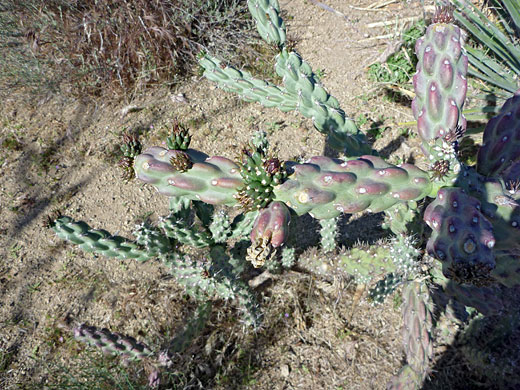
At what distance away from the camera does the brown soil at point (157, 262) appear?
285 centimetres

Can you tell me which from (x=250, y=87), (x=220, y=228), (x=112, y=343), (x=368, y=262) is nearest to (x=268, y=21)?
(x=250, y=87)

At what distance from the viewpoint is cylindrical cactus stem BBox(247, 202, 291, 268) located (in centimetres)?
155

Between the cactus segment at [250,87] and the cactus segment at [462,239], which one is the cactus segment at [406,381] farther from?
the cactus segment at [250,87]

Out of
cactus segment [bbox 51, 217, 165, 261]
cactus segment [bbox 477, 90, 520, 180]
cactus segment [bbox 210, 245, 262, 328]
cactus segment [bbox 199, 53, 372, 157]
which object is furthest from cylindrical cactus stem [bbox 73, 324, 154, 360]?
cactus segment [bbox 477, 90, 520, 180]

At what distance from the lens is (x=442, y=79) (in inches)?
77.6

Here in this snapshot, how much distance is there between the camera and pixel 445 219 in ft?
5.25

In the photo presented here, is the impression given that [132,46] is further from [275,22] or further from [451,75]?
[451,75]

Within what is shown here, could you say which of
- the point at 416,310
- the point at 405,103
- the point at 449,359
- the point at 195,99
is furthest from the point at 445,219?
the point at 195,99

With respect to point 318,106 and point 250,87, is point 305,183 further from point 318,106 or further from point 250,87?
point 250,87

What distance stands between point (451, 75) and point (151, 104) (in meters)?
3.48

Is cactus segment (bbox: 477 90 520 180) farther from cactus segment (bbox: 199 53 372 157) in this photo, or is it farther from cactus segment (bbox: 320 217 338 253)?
cactus segment (bbox: 320 217 338 253)

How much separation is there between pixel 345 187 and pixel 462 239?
0.51 meters

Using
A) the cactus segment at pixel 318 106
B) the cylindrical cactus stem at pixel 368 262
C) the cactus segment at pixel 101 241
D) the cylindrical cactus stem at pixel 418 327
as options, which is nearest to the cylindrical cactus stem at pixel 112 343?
the cactus segment at pixel 101 241

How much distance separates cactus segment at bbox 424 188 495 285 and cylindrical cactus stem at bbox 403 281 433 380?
3.26ft
